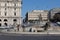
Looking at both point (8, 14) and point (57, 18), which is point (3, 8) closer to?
point (8, 14)

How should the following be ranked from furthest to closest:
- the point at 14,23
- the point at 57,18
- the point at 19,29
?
the point at 57,18
the point at 14,23
the point at 19,29

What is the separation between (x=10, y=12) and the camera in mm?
134125

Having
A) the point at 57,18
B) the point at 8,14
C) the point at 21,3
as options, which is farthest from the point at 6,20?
the point at 57,18

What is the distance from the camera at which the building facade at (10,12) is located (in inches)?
5207

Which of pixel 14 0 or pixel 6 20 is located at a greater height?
pixel 14 0

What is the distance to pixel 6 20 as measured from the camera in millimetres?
133625

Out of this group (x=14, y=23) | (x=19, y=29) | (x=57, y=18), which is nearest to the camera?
(x=19, y=29)

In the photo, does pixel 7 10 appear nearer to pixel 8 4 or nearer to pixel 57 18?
pixel 8 4

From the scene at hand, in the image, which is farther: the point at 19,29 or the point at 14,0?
the point at 14,0

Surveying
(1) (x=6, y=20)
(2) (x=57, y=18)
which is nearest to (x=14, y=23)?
(1) (x=6, y=20)

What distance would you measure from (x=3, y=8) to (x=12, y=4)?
4.76m

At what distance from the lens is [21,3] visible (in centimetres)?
13675

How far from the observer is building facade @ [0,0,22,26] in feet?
434

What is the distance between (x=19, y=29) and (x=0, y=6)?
45.0 m
